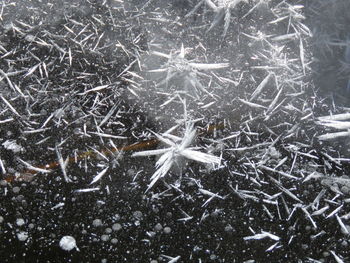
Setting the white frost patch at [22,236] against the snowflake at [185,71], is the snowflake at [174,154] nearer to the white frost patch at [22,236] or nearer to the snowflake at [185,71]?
the snowflake at [185,71]

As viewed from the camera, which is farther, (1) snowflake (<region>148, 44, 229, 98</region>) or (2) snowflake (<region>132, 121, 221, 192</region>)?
(1) snowflake (<region>148, 44, 229, 98</region>)

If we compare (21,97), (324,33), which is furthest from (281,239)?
(21,97)

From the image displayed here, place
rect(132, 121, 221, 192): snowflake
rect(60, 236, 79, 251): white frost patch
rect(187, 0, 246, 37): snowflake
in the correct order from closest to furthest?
rect(60, 236, 79, 251): white frost patch → rect(132, 121, 221, 192): snowflake → rect(187, 0, 246, 37): snowflake

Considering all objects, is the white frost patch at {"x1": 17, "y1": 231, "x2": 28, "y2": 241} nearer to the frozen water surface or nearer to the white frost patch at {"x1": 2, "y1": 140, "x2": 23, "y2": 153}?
the frozen water surface

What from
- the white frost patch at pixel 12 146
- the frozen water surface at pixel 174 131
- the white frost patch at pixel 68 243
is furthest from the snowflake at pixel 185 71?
the white frost patch at pixel 68 243

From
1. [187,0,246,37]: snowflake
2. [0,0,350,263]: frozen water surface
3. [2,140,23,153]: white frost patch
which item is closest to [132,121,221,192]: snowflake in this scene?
[0,0,350,263]: frozen water surface

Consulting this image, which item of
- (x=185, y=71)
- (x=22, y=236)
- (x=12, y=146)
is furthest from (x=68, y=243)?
(x=185, y=71)

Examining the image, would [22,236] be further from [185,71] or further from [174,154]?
[185,71]
